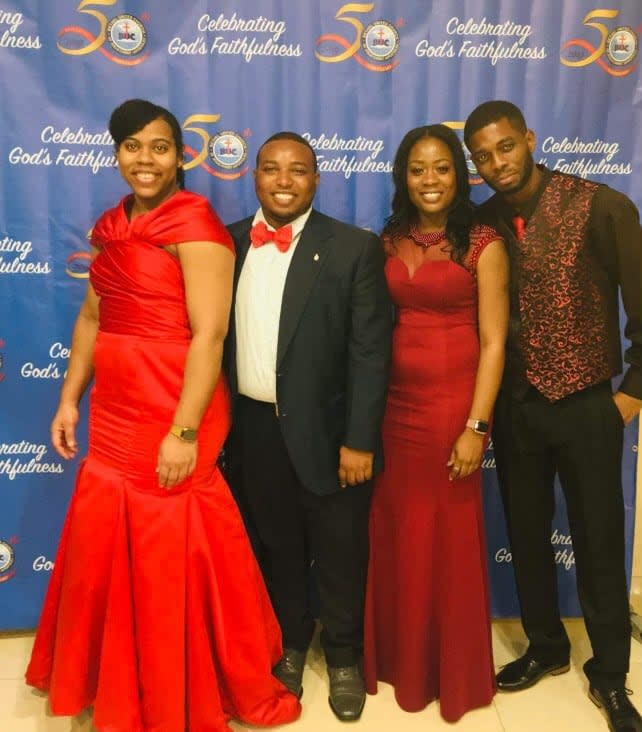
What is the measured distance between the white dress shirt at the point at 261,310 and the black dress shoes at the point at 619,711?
4.38 feet

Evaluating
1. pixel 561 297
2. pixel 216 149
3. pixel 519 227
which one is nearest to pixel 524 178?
pixel 519 227

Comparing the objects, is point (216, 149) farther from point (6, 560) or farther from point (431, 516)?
point (6, 560)

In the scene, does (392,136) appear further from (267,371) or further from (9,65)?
(9,65)

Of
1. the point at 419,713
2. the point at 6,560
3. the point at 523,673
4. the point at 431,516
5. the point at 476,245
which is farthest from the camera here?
the point at 6,560

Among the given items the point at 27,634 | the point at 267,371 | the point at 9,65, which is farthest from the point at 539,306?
the point at 27,634

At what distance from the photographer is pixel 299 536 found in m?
2.27

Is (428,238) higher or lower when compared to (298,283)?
higher

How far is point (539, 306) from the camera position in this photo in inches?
78.9

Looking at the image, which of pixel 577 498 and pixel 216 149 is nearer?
pixel 577 498

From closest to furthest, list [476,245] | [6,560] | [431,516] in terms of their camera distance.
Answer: [476,245] → [431,516] → [6,560]

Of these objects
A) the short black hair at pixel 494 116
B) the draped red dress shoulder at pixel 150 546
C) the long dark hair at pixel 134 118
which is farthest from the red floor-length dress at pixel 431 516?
the long dark hair at pixel 134 118

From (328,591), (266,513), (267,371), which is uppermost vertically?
(267,371)

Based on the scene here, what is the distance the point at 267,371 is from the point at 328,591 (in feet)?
2.42

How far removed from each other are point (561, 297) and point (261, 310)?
822mm
